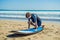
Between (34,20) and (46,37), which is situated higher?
(34,20)

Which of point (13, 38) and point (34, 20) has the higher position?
point (34, 20)

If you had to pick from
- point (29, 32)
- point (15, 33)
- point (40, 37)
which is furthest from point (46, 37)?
point (15, 33)

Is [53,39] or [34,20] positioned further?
[34,20]

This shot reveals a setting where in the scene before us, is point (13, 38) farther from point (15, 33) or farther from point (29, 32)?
point (29, 32)

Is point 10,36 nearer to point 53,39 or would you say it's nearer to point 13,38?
point 13,38

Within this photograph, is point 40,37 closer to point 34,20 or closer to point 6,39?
point 34,20

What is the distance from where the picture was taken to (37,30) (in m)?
8.02

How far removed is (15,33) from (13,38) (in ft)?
0.99

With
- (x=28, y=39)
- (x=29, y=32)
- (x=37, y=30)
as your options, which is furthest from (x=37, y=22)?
(x=28, y=39)

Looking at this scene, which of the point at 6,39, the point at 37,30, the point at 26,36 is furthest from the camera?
the point at 37,30

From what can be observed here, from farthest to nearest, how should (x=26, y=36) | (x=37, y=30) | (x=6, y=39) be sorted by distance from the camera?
(x=37, y=30), (x=26, y=36), (x=6, y=39)

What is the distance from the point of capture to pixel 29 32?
754 centimetres

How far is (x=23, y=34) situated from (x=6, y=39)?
0.88 meters

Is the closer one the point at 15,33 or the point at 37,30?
the point at 15,33
